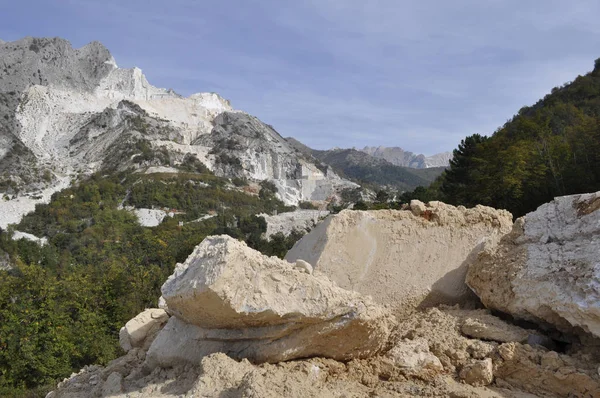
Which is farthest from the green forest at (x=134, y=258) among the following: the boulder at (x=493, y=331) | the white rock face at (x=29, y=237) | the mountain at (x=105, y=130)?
the mountain at (x=105, y=130)

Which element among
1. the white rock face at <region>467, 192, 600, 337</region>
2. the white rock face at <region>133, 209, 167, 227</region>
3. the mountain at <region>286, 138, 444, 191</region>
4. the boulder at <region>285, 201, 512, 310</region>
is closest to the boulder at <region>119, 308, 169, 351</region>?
the boulder at <region>285, 201, 512, 310</region>

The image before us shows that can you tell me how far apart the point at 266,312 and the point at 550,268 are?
8.41 ft

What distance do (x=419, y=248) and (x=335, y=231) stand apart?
0.96 m

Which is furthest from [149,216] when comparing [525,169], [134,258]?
[525,169]

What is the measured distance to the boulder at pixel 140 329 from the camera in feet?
18.4

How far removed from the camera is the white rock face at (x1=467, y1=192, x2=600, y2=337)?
3811mm

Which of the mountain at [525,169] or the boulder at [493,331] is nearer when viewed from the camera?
the boulder at [493,331]

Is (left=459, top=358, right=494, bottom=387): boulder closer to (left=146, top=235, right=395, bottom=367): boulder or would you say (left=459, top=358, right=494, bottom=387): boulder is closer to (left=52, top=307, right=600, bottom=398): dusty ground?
(left=52, top=307, right=600, bottom=398): dusty ground

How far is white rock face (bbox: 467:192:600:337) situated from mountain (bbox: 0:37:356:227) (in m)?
82.8

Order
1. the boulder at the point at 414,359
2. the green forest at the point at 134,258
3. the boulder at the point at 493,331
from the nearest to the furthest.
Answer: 1. the boulder at the point at 414,359
2. the boulder at the point at 493,331
3. the green forest at the point at 134,258

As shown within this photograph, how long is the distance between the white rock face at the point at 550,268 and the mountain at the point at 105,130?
272ft

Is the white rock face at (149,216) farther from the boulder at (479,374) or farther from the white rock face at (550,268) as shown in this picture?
the boulder at (479,374)

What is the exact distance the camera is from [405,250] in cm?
520

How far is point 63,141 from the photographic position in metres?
98.1
